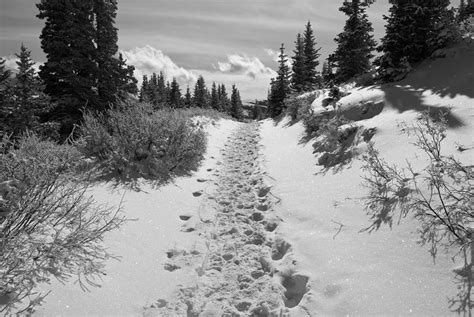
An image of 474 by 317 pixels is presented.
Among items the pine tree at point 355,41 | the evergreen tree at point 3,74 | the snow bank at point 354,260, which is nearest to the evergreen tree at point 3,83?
the evergreen tree at point 3,74

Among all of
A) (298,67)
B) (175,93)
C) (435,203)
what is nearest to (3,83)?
(435,203)

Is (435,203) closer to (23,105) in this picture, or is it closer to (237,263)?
(237,263)

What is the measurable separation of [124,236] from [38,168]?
1.52 meters

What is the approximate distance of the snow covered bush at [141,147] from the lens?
21.9ft

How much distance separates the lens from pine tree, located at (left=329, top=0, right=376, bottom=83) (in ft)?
65.1

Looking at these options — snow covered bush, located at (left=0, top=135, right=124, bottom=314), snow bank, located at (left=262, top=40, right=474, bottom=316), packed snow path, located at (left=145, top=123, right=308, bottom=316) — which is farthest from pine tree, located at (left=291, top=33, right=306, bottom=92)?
snow covered bush, located at (left=0, top=135, right=124, bottom=314)

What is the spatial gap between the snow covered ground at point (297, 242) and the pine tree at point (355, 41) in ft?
42.2

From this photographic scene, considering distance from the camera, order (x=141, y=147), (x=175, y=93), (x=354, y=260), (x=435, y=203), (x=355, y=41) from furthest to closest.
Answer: (x=175, y=93), (x=355, y=41), (x=141, y=147), (x=435, y=203), (x=354, y=260)

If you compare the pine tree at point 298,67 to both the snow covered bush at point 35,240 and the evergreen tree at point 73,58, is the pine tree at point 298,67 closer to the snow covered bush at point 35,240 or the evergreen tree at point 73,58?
the evergreen tree at point 73,58

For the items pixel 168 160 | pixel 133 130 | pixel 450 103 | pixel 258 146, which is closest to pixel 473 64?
pixel 450 103

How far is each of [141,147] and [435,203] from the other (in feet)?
20.1

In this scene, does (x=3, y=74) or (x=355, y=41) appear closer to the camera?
(x=3, y=74)

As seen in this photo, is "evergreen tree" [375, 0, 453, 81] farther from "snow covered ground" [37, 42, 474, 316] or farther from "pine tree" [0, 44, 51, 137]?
"pine tree" [0, 44, 51, 137]

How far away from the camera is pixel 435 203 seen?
11.9 feet
